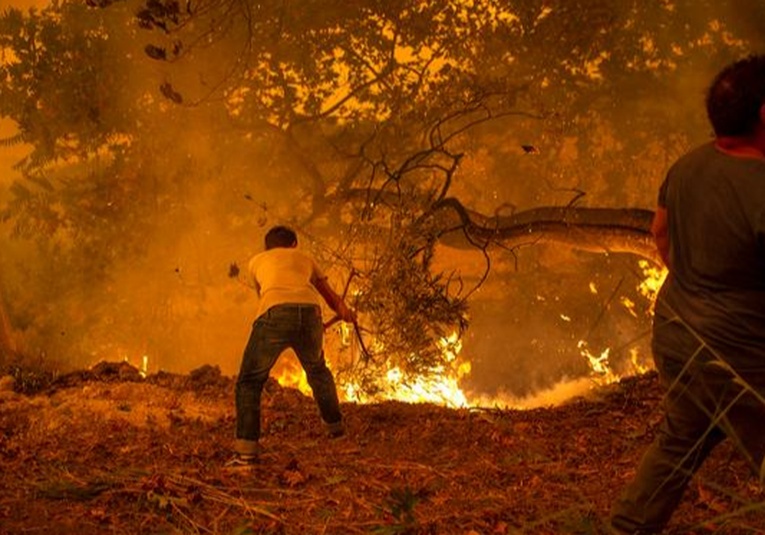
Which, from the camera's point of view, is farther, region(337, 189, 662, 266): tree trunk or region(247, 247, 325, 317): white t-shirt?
region(337, 189, 662, 266): tree trunk

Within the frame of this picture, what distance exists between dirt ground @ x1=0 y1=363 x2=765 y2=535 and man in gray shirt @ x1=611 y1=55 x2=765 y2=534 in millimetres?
252

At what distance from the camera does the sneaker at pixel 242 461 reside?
16.2ft

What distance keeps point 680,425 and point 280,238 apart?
354 cm

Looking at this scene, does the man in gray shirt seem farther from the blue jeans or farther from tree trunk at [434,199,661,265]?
tree trunk at [434,199,661,265]

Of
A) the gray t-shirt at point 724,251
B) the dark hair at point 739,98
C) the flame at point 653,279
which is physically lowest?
the gray t-shirt at point 724,251

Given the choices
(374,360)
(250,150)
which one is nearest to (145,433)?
(374,360)

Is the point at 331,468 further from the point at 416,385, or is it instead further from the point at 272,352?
the point at 416,385

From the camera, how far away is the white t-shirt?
5.34 m

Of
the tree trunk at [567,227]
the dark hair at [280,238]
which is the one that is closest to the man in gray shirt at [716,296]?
the dark hair at [280,238]

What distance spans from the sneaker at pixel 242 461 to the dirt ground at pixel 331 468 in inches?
5.1

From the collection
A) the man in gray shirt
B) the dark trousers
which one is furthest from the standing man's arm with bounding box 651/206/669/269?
the dark trousers

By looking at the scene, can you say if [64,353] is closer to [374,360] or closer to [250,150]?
[250,150]

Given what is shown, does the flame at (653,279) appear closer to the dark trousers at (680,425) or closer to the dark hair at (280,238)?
the dark hair at (280,238)

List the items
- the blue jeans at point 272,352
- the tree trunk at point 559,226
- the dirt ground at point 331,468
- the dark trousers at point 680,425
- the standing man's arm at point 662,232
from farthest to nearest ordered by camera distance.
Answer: the tree trunk at point 559,226 → the blue jeans at point 272,352 → the dirt ground at point 331,468 → the standing man's arm at point 662,232 → the dark trousers at point 680,425
